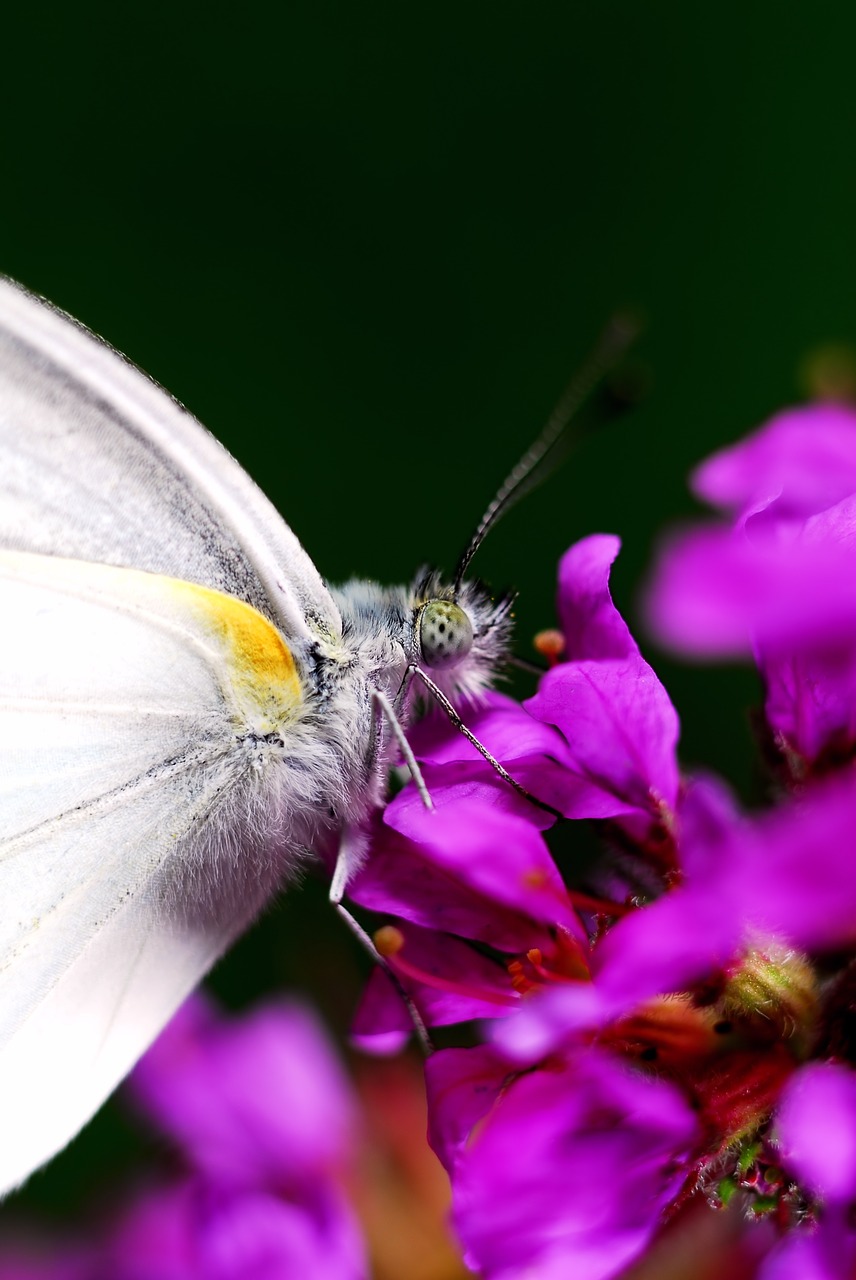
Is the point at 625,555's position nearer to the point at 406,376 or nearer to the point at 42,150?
the point at 406,376

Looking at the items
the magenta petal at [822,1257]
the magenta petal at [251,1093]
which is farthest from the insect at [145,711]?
the magenta petal at [822,1257]

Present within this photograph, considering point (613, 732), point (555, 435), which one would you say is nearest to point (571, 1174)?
point (613, 732)

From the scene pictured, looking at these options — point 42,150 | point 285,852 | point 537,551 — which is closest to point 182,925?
point 285,852

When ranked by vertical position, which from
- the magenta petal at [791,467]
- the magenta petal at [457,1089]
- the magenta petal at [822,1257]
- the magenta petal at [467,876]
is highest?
the magenta petal at [791,467]

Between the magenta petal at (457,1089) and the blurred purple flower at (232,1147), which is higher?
the magenta petal at (457,1089)

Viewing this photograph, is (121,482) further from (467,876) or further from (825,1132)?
(825,1132)

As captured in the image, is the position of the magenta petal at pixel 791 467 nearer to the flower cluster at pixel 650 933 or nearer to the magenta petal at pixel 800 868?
the flower cluster at pixel 650 933

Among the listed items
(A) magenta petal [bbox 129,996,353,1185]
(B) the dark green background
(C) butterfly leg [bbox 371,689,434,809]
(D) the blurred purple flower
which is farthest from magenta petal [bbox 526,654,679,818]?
(B) the dark green background

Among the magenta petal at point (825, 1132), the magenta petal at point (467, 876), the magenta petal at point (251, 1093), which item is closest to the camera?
the magenta petal at point (825, 1132)
